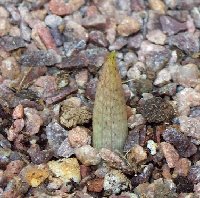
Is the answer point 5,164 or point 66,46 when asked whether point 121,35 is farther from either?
point 5,164

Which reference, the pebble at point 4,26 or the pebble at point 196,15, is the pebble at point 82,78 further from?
the pebble at point 196,15

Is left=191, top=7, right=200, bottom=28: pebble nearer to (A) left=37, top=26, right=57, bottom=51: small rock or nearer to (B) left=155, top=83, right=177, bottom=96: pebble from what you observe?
(B) left=155, top=83, right=177, bottom=96: pebble

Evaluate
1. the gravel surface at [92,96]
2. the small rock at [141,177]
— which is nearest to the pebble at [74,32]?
the gravel surface at [92,96]

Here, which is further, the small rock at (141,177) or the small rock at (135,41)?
the small rock at (135,41)

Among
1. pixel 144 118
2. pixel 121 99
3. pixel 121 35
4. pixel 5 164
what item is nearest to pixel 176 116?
pixel 144 118

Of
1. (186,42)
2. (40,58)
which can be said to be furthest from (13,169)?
(186,42)

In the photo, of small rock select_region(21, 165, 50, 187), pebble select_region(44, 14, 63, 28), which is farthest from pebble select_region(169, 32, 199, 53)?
small rock select_region(21, 165, 50, 187)

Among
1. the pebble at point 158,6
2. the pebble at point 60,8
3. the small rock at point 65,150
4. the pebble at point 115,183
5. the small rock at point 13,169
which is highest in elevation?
the pebble at point 60,8
